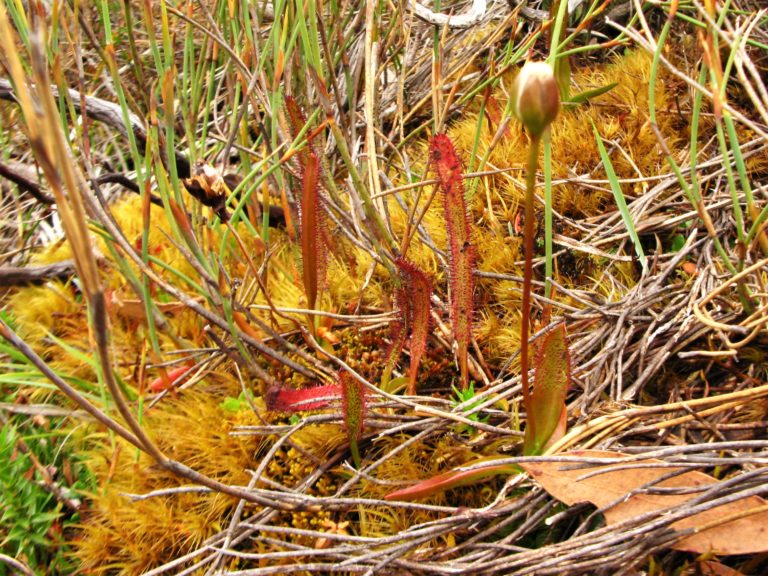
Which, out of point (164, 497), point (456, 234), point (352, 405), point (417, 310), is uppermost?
point (456, 234)

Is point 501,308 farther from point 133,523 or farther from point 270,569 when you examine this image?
point 133,523

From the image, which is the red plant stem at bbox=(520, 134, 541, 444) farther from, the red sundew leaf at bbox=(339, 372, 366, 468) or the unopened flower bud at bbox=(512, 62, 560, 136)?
the red sundew leaf at bbox=(339, 372, 366, 468)

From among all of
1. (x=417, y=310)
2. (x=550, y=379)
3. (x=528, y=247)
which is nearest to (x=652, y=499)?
(x=550, y=379)

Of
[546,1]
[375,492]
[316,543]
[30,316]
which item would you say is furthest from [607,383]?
[30,316]

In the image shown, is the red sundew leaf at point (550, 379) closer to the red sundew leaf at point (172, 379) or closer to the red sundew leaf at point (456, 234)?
the red sundew leaf at point (456, 234)

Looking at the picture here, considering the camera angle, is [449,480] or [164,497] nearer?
[449,480]

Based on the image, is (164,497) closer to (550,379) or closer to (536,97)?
(550,379)

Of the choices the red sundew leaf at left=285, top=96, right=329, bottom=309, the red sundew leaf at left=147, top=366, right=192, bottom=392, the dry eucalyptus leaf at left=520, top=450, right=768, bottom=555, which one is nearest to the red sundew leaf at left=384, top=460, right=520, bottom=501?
the dry eucalyptus leaf at left=520, top=450, right=768, bottom=555
